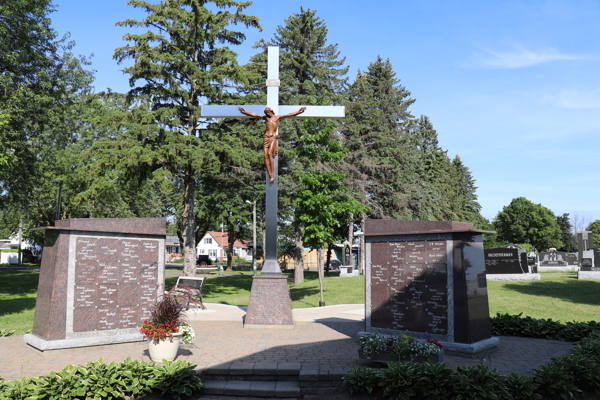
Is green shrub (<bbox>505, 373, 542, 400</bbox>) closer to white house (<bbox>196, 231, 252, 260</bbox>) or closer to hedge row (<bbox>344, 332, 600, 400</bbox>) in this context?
hedge row (<bbox>344, 332, 600, 400</bbox>)

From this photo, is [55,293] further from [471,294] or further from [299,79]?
[299,79]

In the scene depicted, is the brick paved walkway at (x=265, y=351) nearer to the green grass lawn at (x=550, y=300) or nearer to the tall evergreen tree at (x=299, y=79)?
the green grass lawn at (x=550, y=300)

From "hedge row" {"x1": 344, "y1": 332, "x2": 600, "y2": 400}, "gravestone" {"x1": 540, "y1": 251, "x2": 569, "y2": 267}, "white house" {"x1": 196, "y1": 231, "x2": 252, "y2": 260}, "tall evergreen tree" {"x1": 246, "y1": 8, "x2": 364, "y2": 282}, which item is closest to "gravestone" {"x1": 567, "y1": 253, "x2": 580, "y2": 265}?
"gravestone" {"x1": 540, "y1": 251, "x2": 569, "y2": 267}

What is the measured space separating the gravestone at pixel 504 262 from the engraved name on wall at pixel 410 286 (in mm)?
19460

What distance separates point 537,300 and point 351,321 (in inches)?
344

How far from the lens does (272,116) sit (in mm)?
11508

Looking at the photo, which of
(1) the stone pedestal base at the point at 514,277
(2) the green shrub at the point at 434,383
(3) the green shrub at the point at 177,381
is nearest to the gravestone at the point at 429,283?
(2) the green shrub at the point at 434,383

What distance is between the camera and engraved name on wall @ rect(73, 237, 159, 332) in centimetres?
857

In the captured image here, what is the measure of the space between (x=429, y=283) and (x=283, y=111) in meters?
5.71

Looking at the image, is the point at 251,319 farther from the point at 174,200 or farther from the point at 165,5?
the point at 174,200

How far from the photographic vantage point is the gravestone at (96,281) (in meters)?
8.34

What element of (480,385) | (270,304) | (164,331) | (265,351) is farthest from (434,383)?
(270,304)

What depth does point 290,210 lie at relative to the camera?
2959cm

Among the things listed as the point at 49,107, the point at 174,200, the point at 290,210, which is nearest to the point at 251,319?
the point at 49,107
